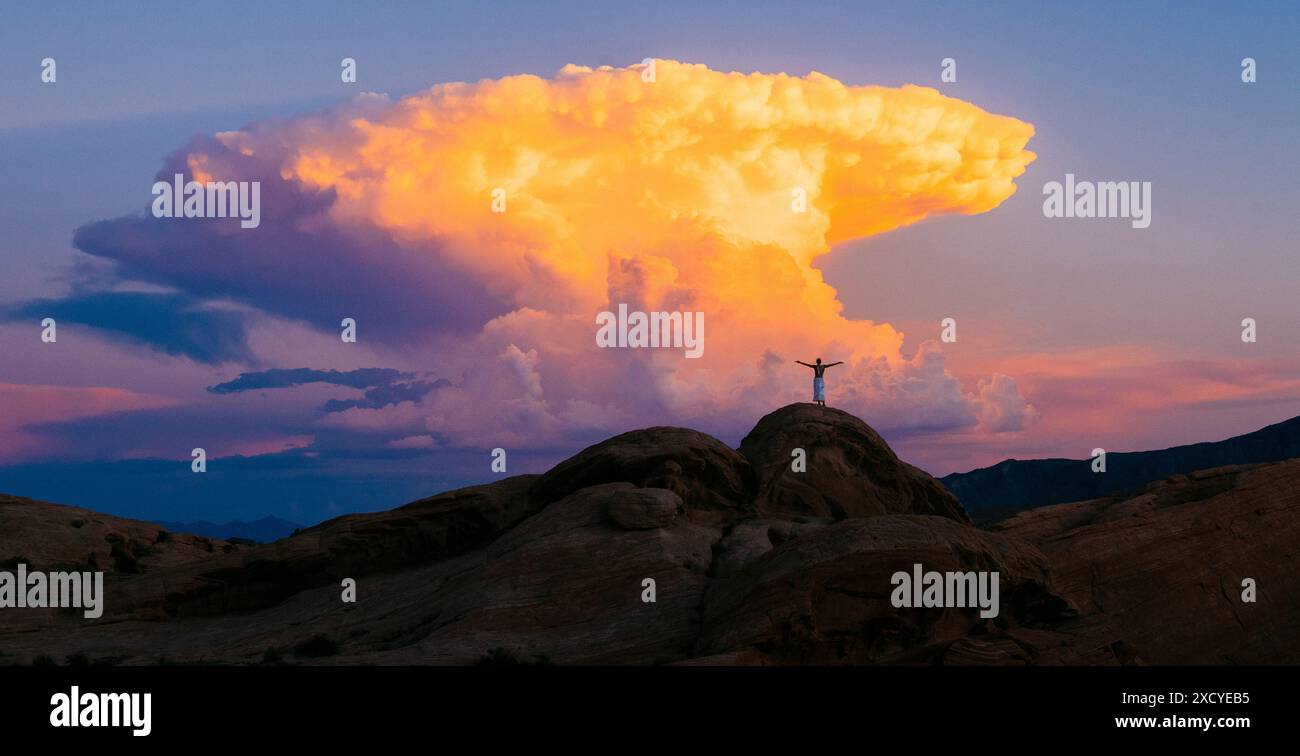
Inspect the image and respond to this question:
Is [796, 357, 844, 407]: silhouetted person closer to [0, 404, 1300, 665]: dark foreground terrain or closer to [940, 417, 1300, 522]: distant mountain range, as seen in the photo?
[0, 404, 1300, 665]: dark foreground terrain

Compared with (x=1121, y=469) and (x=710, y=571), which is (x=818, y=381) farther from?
(x=1121, y=469)

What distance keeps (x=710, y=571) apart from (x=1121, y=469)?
157033 mm

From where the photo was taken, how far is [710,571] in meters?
41.4

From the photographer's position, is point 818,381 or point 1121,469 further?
point 1121,469

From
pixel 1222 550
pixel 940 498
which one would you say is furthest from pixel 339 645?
pixel 1222 550

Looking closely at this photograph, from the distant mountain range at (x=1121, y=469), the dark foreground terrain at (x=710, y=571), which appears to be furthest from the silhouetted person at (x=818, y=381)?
the distant mountain range at (x=1121, y=469)

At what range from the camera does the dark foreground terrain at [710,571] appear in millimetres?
35094

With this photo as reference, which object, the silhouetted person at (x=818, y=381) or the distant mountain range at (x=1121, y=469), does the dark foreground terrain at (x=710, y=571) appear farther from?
the distant mountain range at (x=1121, y=469)

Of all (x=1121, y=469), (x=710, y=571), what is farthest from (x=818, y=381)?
(x=1121, y=469)

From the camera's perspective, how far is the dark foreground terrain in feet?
115

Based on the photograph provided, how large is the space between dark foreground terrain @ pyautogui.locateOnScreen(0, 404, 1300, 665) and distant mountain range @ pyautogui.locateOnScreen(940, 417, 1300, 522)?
10711 centimetres

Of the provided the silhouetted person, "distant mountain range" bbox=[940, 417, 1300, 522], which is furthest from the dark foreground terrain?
"distant mountain range" bbox=[940, 417, 1300, 522]

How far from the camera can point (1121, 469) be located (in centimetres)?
18075
